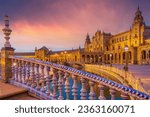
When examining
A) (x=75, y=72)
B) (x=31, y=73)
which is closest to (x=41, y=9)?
(x=31, y=73)

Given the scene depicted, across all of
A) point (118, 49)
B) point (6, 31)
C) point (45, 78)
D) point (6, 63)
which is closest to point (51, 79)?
point (45, 78)

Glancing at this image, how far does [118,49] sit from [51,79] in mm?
51037

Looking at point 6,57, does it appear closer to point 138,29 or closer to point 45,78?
point 45,78

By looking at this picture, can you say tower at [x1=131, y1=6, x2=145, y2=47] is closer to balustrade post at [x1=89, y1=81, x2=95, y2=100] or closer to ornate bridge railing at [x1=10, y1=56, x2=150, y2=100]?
ornate bridge railing at [x1=10, y1=56, x2=150, y2=100]

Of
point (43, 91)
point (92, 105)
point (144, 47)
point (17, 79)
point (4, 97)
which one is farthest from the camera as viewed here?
point (144, 47)

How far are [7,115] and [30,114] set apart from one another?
1.40ft

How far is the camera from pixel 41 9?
6.72m

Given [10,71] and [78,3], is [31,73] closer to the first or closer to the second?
[10,71]

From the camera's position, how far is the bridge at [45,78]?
115 inches

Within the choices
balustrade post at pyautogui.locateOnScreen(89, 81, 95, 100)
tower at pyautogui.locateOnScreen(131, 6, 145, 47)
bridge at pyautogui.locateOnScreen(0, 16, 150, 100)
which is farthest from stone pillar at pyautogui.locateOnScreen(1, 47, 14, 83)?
tower at pyautogui.locateOnScreen(131, 6, 145, 47)

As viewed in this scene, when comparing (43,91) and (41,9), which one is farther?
(41,9)

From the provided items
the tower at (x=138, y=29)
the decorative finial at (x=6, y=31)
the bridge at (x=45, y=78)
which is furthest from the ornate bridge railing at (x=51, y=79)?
the tower at (x=138, y=29)

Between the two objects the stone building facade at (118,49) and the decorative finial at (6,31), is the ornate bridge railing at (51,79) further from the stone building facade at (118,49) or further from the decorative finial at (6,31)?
the stone building facade at (118,49)

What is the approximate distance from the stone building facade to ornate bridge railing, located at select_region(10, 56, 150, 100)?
104ft
